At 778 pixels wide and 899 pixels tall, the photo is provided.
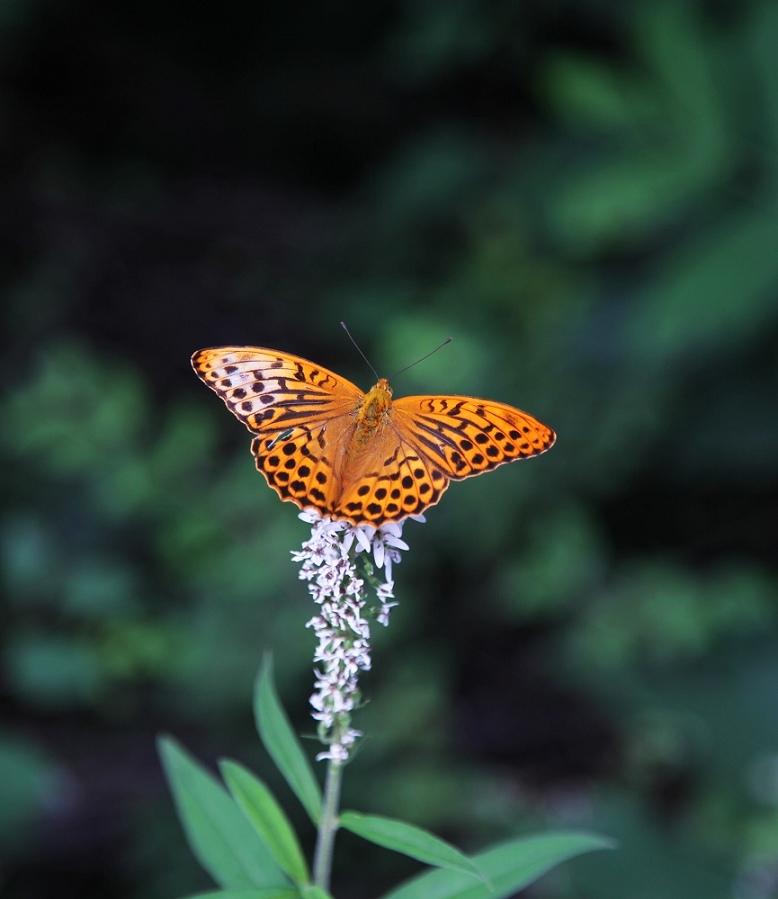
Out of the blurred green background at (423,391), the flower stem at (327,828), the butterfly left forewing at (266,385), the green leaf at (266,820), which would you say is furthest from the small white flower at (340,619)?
the blurred green background at (423,391)

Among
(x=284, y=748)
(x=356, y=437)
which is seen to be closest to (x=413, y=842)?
(x=284, y=748)

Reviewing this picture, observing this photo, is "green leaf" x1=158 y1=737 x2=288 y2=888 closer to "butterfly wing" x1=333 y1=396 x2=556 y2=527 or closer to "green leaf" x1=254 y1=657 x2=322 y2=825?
"green leaf" x1=254 y1=657 x2=322 y2=825

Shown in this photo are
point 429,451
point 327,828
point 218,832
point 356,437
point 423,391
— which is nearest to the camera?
point 327,828

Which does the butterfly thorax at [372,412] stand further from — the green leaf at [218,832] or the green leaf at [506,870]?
the green leaf at [506,870]

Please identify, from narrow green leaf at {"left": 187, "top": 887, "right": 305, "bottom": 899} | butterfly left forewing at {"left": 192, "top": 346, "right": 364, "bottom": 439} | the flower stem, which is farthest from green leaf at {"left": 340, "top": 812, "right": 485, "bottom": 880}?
butterfly left forewing at {"left": 192, "top": 346, "right": 364, "bottom": 439}

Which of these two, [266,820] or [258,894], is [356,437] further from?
[258,894]

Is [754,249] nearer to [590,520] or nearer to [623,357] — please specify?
[623,357]

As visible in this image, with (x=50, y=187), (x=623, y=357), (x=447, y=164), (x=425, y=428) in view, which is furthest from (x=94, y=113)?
(x=425, y=428)
